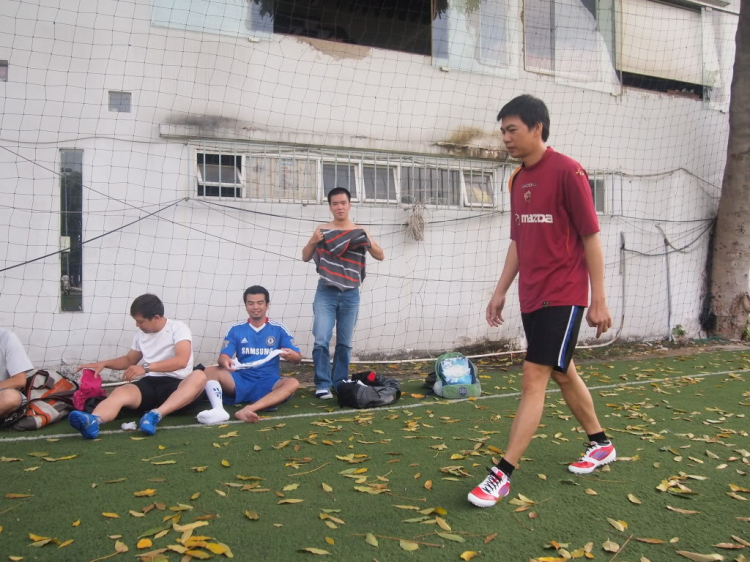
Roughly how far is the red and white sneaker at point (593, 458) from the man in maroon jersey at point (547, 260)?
49 cm

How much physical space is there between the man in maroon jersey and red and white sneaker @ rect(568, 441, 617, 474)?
1.60 feet

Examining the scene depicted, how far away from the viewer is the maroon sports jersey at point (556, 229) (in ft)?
9.30

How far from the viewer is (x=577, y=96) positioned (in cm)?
859

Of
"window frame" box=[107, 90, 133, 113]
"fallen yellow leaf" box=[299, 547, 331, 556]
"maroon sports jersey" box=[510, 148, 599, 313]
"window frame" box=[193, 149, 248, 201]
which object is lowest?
"fallen yellow leaf" box=[299, 547, 331, 556]

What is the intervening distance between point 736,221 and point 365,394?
6.72 metres

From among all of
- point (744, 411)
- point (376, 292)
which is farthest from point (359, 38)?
point (744, 411)

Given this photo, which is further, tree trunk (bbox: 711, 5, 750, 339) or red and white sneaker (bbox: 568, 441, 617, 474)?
tree trunk (bbox: 711, 5, 750, 339)

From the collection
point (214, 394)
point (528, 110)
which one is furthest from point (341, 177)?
point (528, 110)

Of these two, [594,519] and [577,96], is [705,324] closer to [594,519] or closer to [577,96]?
[577,96]

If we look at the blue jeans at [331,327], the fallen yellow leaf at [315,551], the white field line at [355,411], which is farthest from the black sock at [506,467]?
the blue jeans at [331,327]

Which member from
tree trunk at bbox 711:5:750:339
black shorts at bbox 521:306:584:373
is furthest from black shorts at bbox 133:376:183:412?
tree trunk at bbox 711:5:750:339

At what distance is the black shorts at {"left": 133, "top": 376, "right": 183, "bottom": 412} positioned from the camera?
4.41m

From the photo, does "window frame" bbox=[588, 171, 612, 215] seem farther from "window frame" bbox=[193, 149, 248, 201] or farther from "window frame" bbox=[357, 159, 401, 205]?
"window frame" bbox=[193, 149, 248, 201]

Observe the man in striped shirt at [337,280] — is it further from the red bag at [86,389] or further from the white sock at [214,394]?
the red bag at [86,389]
